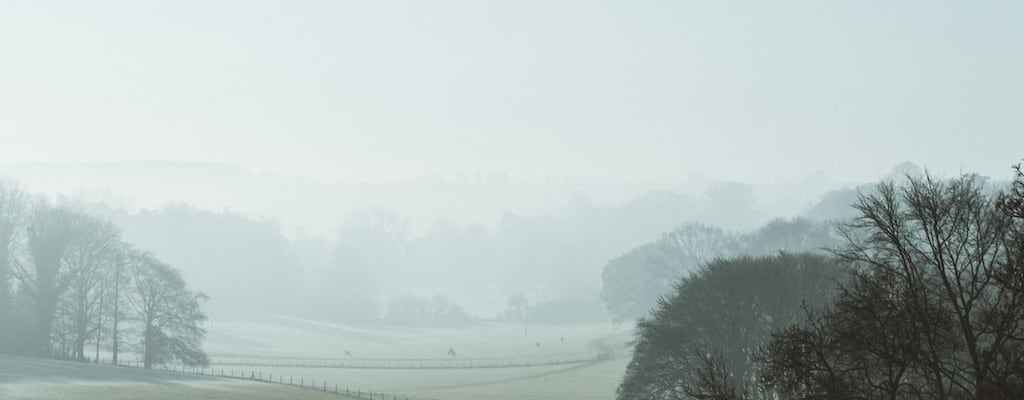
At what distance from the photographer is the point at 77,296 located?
3206 inches

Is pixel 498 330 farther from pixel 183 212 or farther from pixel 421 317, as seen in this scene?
pixel 183 212

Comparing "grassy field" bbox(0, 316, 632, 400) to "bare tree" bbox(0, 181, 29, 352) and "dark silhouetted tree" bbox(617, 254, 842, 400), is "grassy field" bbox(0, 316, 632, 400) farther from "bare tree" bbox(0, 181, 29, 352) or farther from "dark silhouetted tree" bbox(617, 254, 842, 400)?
"dark silhouetted tree" bbox(617, 254, 842, 400)

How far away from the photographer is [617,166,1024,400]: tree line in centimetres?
2211

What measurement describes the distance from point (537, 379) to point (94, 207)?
138891 mm

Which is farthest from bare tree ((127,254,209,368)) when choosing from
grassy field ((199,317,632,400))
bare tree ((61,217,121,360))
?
grassy field ((199,317,632,400))

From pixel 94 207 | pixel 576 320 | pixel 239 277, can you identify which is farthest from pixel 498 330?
pixel 94 207

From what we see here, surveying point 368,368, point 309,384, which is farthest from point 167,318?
point 368,368

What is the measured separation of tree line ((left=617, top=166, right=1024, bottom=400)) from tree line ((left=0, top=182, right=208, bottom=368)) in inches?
1654

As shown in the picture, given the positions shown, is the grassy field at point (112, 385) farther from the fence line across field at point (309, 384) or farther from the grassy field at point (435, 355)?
the grassy field at point (435, 355)

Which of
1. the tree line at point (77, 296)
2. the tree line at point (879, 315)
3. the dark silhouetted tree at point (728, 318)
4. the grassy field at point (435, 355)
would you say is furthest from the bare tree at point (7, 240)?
the tree line at point (879, 315)

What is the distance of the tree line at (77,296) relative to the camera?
7981 centimetres

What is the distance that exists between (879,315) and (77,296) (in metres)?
72.1

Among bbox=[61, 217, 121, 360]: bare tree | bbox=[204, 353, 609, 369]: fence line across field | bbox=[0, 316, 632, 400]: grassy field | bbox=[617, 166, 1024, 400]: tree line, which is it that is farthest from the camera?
bbox=[204, 353, 609, 369]: fence line across field

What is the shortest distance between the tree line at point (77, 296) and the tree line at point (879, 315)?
138 feet
